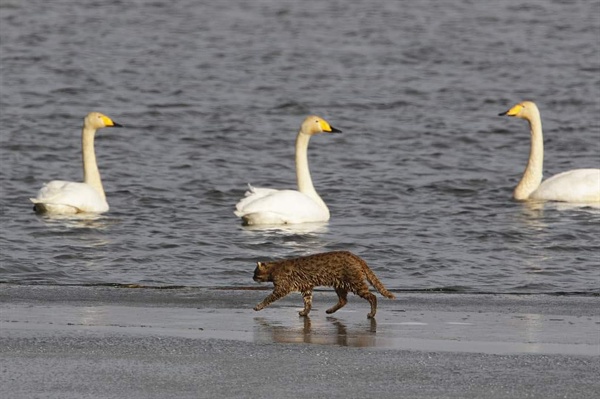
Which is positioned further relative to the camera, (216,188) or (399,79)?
(399,79)

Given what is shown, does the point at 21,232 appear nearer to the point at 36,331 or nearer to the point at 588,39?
the point at 36,331

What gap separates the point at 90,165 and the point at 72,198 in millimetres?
1540

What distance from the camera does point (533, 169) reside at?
17.9m

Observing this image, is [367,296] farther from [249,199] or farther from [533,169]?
[533,169]

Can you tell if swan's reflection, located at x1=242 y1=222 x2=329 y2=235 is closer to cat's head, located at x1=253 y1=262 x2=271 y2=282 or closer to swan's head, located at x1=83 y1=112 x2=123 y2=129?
swan's head, located at x1=83 y1=112 x2=123 y2=129

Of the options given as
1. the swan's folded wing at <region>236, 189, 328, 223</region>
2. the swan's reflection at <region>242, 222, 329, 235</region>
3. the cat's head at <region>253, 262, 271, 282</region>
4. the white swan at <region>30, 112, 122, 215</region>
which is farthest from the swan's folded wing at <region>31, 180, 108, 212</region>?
the cat's head at <region>253, 262, 271, 282</region>

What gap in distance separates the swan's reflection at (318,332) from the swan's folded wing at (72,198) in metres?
6.74

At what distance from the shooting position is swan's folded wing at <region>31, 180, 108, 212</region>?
15.4 meters

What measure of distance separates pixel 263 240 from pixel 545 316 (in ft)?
17.0

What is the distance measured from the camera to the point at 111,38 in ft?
115

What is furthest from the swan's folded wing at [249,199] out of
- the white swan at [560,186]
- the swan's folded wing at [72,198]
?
the white swan at [560,186]

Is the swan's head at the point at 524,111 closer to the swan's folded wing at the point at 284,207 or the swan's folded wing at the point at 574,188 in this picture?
the swan's folded wing at the point at 574,188

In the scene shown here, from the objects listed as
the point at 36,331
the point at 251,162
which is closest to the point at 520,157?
the point at 251,162

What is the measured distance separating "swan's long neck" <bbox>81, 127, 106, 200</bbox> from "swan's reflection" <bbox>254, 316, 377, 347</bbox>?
7462 millimetres
